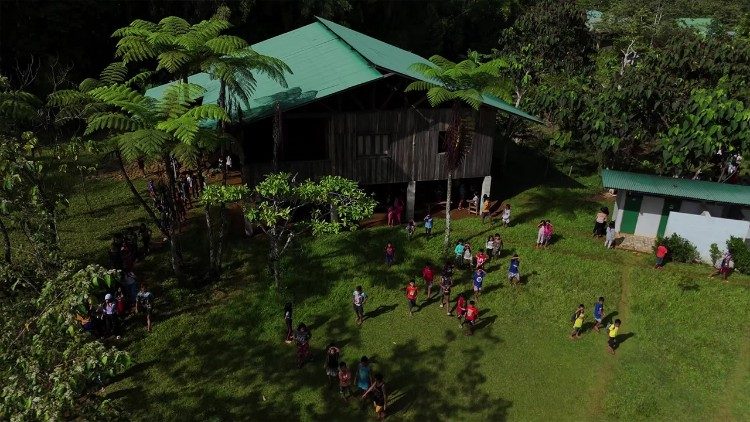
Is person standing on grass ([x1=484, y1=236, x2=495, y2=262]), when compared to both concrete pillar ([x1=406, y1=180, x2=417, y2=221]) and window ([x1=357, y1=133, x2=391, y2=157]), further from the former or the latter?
window ([x1=357, y1=133, x2=391, y2=157])

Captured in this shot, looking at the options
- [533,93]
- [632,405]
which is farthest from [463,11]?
[632,405]

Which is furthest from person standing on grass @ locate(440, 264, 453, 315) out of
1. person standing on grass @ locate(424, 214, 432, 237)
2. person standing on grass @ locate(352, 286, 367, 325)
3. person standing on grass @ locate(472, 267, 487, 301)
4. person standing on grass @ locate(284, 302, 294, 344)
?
person standing on grass @ locate(284, 302, 294, 344)

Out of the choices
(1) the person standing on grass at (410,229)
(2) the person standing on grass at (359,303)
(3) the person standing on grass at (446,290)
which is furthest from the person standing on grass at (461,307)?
(1) the person standing on grass at (410,229)

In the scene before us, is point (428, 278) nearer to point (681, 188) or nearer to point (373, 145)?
point (373, 145)

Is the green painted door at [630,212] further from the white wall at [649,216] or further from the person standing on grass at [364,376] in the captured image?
the person standing on grass at [364,376]

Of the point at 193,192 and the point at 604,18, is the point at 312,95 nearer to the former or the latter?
the point at 193,192

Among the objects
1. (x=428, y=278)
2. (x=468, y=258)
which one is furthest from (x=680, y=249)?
(x=428, y=278)

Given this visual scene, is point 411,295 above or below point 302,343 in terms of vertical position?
above
